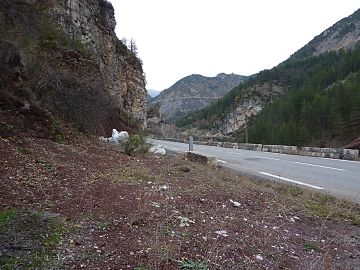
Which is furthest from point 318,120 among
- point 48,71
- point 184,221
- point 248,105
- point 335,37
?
point 335,37

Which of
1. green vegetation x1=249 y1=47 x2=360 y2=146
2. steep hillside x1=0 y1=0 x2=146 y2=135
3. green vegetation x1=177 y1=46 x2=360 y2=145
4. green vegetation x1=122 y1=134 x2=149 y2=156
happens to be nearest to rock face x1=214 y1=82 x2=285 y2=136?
green vegetation x1=177 y1=46 x2=360 y2=145

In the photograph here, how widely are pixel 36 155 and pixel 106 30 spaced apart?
20.0 m

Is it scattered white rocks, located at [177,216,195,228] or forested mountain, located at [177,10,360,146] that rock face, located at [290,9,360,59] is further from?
scattered white rocks, located at [177,216,195,228]

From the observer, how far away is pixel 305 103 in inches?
2506

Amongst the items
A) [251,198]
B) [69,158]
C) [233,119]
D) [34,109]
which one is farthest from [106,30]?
[233,119]

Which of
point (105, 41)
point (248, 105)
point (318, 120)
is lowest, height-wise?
point (318, 120)

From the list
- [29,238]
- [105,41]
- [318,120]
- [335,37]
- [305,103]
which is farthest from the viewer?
[335,37]

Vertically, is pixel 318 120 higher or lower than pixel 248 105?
lower

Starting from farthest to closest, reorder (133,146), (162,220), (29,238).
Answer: (133,146) → (162,220) → (29,238)

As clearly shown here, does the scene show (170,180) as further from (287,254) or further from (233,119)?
(233,119)

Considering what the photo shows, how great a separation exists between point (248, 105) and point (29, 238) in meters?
121

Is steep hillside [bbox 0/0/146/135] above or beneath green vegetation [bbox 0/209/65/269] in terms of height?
above

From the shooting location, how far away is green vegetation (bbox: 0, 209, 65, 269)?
2805 mm

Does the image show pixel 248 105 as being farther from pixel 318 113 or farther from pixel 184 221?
pixel 184 221
